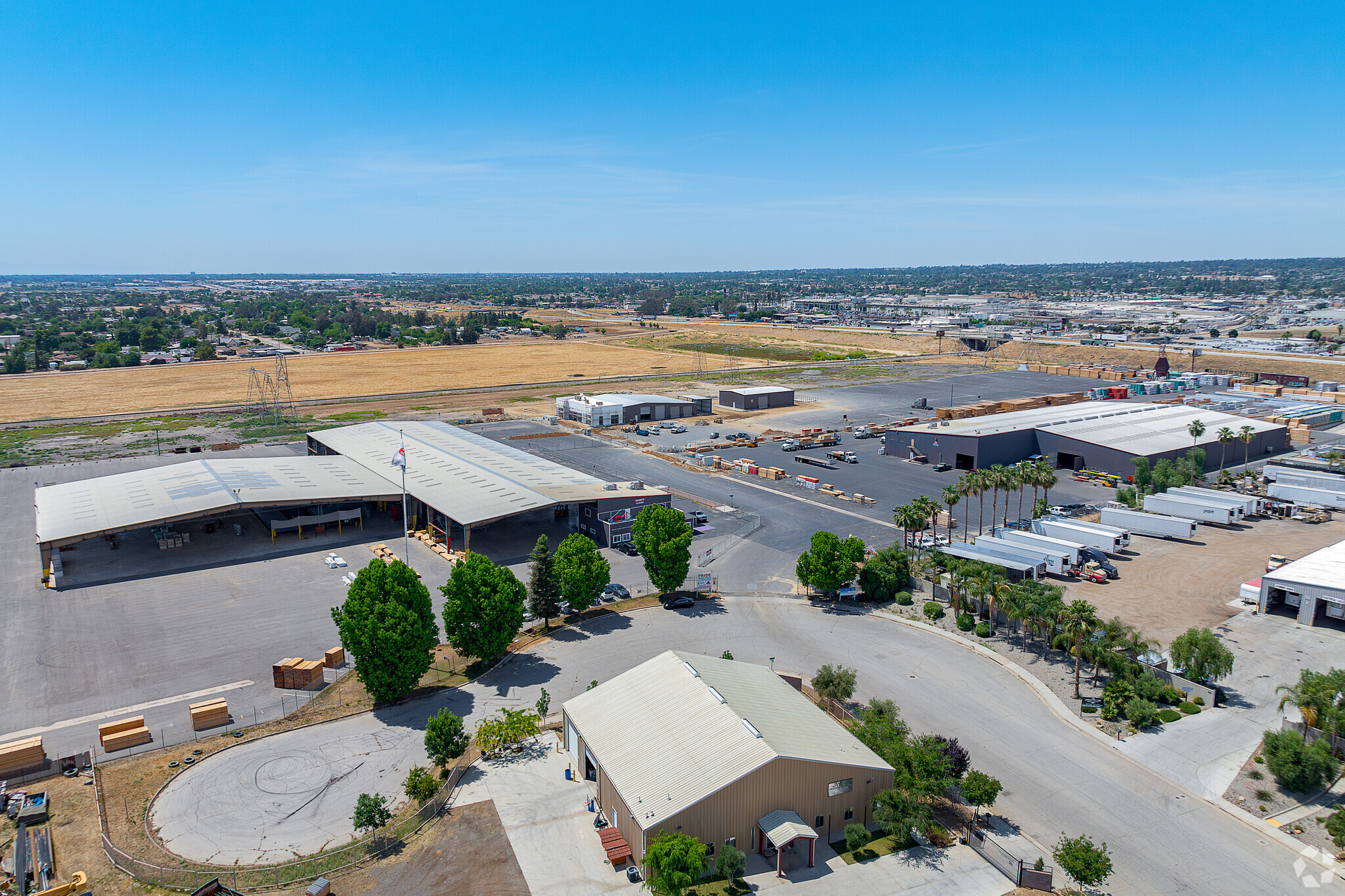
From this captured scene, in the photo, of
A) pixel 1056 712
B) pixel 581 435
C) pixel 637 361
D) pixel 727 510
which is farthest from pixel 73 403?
pixel 1056 712

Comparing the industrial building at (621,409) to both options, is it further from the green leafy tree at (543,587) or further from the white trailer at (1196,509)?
the green leafy tree at (543,587)

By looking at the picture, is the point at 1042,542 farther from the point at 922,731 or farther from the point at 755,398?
the point at 755,398

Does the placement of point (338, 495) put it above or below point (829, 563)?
above

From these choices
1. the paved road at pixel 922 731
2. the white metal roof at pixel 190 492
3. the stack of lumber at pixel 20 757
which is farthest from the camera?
the white metal roof at pixel 190 492

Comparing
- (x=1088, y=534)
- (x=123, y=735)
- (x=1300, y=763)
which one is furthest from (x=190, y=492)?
(x=1300, y=763)

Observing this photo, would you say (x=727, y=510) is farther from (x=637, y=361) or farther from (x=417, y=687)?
(x=637, y=361)

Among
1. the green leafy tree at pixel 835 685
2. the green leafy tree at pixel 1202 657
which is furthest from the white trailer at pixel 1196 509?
the green leafy tree at pixel 835 685

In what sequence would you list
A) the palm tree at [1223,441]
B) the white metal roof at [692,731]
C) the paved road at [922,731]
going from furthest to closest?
1. the palm tree at [1223,441]
2. the paved road at [922,731]
3. the white metal roof at [692,731]
